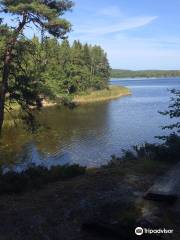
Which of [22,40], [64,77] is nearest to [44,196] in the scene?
[22,40]

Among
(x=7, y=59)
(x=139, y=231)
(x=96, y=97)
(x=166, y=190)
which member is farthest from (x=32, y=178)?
(x=96, y=97)

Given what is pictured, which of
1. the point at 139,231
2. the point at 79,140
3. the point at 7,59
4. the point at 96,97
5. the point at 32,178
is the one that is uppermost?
the point at 7,59

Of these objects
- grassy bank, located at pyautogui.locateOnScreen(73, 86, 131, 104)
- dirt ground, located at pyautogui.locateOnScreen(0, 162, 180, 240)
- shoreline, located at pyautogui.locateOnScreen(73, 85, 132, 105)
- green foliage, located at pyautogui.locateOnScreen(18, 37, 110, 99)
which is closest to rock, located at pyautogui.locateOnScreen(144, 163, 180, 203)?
dirt ground, located at pyautogui.locateOnScreen(0, 162, 180, 240)

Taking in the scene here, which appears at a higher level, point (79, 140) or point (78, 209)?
point (78, 209)

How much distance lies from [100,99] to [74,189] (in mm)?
85391

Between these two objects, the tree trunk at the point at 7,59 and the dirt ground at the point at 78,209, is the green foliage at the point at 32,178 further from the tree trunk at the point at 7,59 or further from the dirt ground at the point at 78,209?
the tree trunk at the point at 7,59

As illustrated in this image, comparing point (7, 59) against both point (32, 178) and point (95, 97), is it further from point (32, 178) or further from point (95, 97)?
point (95, 97)

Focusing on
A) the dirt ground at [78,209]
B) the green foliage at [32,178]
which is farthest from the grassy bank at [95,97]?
the dirt ground at [78,209]

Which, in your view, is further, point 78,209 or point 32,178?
point 32,178

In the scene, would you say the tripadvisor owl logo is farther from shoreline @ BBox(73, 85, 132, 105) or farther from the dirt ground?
shoreline @ BBox(73, 85, 132, 105)

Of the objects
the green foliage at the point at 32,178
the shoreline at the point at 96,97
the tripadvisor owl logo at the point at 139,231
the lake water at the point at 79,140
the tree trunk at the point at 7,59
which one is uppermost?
the tree trunk at the point at 7,59

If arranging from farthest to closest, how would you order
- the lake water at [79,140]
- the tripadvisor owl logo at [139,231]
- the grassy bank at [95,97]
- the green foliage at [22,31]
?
the grassy bank at [95,97], the lake water at [79,140], the green foliage at [22,31], the tripadvisor owl logo at [139,231]

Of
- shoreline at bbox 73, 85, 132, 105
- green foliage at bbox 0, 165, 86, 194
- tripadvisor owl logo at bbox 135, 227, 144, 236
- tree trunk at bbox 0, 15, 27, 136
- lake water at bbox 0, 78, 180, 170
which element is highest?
tree trunk at bbox 0, 15, 27, 136

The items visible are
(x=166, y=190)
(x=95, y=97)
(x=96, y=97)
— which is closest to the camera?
(x=166, y=190)
